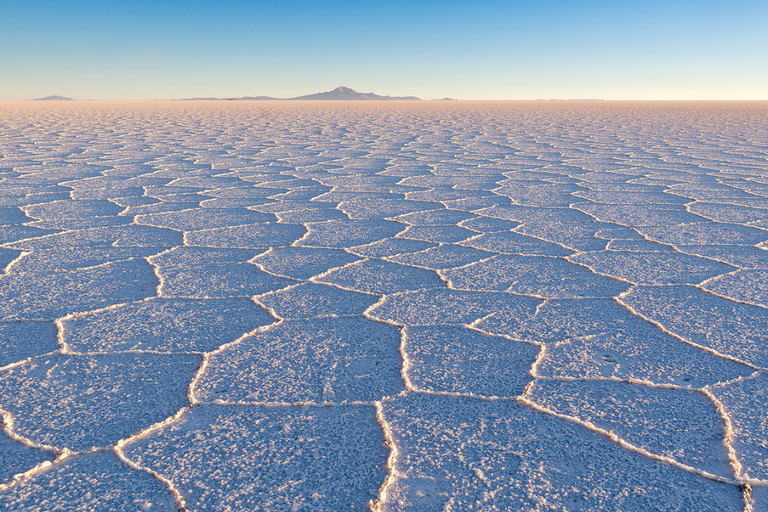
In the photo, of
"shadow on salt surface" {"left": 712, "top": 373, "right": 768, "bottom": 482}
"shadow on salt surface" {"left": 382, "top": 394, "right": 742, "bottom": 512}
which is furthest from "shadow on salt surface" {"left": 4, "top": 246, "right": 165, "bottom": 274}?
"shadow on salt surface" {"left": 712, "top": 373, "right": 768, "bottom": 482}

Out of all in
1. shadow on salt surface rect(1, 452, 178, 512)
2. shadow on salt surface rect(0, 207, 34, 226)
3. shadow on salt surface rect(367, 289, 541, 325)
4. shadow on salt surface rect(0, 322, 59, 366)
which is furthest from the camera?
shadow on salt surface rect(0, 207, 34, 226)

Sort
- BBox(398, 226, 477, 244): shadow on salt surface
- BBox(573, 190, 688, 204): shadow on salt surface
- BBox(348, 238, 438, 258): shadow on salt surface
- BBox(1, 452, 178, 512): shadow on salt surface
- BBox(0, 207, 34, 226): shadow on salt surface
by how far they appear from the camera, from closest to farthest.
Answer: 1. BBox(1, 452, 178, 512): shadow on salt surface
2. BBox(348, 238, 438, 258): shadow on salt surface
3. BBox(398, 226, 477, 244): shadow on salt surface
4. BBox(0, 207, 34, 226): shadow on salt surface
5. BBox(573, 190, 688, 204): shadow on salt surface

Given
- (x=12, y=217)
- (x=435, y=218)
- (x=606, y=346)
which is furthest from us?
(x=435, y=218)

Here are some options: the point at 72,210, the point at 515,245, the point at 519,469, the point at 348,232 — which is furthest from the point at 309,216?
the point at 519,469

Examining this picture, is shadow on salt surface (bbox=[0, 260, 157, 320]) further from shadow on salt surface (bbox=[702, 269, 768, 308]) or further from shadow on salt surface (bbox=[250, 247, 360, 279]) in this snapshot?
shadow on salt surface (bbox=[702, 269, 768, 308])

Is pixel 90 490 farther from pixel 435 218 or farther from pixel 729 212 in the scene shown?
pixel 729 212

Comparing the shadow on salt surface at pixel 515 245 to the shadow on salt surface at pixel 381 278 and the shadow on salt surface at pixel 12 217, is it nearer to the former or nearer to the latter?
the shadow on salt surface at pixel 381 278
